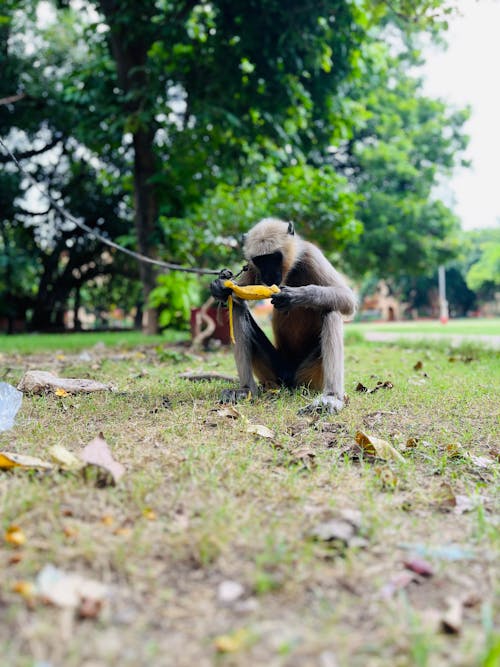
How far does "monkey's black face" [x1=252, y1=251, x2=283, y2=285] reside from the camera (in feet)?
15.7

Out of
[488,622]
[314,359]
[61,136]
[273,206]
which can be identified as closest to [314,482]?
[488,622]

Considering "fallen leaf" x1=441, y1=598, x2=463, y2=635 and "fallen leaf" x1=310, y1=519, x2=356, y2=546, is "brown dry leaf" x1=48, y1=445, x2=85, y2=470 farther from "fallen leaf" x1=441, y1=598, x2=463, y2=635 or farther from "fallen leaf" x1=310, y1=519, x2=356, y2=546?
"fallen leaf" x1=441, y1=598, x2=463, y2=635

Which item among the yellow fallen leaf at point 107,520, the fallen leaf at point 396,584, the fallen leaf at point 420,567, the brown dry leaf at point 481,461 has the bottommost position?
the fallen leaf at point 396,584

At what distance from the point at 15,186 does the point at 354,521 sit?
22.8 meters

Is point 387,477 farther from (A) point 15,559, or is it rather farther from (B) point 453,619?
(A) point 15,559

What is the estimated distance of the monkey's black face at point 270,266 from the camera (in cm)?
478

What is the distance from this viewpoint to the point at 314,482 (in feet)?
9.27

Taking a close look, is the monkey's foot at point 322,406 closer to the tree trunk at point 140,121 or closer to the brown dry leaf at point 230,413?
the brown dry leaf at point 230,413

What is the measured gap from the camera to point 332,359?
467 centimetres

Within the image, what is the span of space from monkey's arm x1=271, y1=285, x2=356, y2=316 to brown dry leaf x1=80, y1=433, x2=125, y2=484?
200cm

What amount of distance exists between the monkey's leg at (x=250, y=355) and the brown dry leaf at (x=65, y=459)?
2012 mm

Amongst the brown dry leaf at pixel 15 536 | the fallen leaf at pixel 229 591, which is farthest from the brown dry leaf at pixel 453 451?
the brown dry leaf at pixel 15 536

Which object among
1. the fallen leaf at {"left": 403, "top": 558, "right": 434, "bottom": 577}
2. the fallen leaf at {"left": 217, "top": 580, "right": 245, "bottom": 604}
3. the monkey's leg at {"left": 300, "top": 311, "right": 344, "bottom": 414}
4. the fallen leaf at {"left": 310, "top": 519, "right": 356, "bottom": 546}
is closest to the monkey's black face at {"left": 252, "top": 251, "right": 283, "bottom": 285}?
the monkey's leg at {"left": 300, "top": 311, "right": 344, "bottom": 414}

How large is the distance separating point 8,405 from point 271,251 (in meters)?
2.38
